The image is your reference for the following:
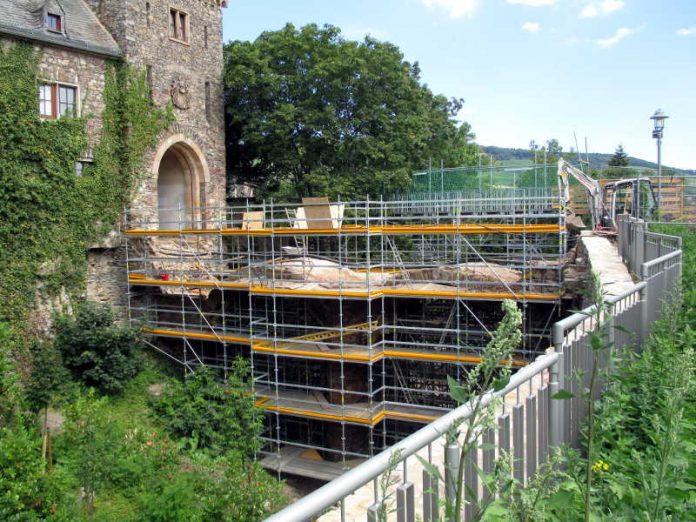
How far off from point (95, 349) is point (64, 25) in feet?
27.9

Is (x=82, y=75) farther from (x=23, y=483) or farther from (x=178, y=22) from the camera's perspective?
(x=23, y=483)

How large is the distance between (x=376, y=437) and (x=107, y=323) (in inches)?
297

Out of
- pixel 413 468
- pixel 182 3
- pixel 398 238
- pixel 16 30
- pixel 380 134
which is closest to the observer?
pixel 413 468

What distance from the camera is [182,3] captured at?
19.9 m

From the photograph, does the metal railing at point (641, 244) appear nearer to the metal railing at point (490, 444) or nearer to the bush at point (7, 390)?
the metal railing at point (490, 444)

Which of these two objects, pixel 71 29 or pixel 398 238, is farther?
pixel 398 238

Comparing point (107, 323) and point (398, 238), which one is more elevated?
point (398, 238)

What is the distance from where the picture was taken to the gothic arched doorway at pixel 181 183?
20.4m

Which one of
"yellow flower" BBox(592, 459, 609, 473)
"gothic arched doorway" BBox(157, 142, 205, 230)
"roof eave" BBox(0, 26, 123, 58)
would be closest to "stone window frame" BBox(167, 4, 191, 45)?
"roof eave" BBox(0, 26, 123, 58)

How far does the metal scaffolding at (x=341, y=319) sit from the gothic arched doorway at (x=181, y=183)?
2.34m

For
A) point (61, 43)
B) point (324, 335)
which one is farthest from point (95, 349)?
point (61, 43)

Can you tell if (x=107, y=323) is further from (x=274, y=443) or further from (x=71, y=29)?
(x=71, y=29)

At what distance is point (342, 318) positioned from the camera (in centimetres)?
1565

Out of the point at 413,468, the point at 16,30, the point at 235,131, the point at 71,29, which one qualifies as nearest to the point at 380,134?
the point at 235,131
